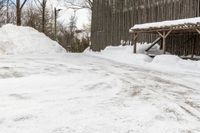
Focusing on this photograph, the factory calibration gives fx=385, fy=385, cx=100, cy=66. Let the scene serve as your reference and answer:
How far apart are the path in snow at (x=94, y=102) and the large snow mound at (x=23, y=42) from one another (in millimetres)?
9925

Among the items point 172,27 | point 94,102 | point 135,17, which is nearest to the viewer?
point 94,102

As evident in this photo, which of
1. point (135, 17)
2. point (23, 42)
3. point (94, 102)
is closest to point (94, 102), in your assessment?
point (94, 102)

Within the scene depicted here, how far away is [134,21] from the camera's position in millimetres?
25109

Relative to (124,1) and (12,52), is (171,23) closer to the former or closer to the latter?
(124,1)

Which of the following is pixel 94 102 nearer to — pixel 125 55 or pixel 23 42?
pixel 125 55

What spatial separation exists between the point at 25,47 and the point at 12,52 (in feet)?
3.93

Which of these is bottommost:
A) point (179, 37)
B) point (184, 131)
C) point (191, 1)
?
point (184, 131)

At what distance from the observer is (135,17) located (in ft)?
82.1

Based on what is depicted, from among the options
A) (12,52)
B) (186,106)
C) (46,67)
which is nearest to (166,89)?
(186,106)

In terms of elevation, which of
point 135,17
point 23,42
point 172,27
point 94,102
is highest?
point 135,17

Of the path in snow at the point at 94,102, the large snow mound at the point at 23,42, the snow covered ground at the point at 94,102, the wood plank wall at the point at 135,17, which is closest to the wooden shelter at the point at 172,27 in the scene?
the wood plank wall at the point at 135,17

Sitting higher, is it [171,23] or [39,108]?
[171,23]

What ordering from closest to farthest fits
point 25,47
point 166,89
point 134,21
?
point 166,89, point 25,47, point 134,21

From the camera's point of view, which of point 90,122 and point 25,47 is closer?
point 90,122
